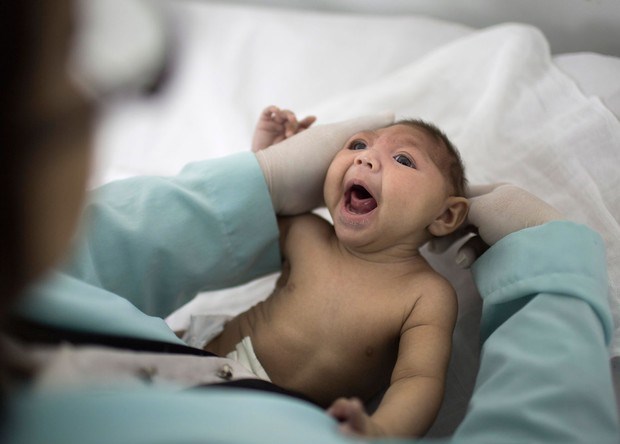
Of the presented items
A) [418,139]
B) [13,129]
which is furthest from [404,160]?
[13,129]

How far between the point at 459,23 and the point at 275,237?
727 millimetres

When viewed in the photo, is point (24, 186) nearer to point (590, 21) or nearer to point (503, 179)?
point (503, 179)

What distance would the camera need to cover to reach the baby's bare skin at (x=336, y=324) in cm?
82

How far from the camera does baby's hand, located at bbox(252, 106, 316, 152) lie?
3.22ft

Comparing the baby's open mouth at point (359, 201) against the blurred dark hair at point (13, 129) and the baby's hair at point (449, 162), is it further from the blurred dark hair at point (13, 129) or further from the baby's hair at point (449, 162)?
the blurred dark hair at point (13, 129)

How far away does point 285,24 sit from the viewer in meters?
1.36

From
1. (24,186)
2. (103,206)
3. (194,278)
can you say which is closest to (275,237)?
(194,278)

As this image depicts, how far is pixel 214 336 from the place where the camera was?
91cm

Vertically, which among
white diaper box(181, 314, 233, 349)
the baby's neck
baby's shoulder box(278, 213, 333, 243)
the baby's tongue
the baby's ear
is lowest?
white diaper box(181, 314, 233, 349)

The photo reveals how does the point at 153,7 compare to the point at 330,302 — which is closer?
the point at 153,7

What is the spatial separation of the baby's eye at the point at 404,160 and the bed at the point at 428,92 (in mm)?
179

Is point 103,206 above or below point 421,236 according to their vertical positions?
above

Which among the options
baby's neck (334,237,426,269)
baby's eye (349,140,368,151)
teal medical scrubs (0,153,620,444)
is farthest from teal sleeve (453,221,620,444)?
baby's eye (349,140,368,151)

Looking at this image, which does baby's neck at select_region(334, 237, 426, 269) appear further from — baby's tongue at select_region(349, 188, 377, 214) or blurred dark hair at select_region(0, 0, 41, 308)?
blurred dark hair at select_region(0, 0, 41, 308)
